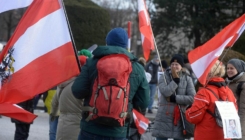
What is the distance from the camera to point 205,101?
5.41m

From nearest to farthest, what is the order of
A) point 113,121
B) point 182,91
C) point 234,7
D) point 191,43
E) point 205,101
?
point 113,121
point 205,101
point 182,91
point 234,7
point 191,43

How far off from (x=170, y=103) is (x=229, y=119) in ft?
5.78

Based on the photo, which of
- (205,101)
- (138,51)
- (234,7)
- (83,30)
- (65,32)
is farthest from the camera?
(138,51)

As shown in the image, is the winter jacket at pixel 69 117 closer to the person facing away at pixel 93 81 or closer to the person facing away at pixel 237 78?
the person facing away at pixel 93 81

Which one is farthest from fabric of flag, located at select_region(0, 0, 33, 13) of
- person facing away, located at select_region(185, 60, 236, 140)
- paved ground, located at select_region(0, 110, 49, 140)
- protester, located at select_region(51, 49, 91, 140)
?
paved ground, located at select_region(0, 110, 49, 140)

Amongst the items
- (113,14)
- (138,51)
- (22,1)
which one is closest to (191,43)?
(138,51)

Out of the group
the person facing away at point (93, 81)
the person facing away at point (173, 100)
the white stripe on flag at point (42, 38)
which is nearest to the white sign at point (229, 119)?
the person facing away at point (93, 81)

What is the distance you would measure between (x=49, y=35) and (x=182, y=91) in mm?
2744

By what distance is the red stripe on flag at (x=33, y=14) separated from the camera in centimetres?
467

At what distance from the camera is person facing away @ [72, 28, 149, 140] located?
15.0 ft

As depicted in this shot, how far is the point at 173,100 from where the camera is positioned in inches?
275

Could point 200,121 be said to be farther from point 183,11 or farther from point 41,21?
point 183,11

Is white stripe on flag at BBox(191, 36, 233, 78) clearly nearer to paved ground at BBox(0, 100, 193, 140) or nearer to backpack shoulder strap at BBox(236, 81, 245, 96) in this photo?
backpack shoulder strap at BBox(236, 81, 245, 96)

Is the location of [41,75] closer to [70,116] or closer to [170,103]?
[70,116]
